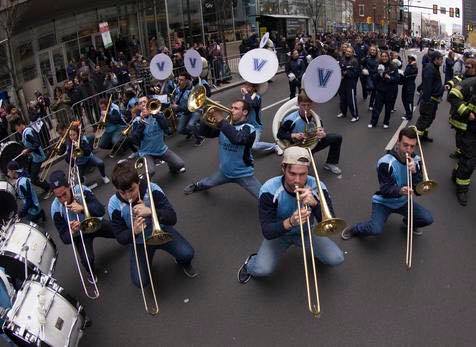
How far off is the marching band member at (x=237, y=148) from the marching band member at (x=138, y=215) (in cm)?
157

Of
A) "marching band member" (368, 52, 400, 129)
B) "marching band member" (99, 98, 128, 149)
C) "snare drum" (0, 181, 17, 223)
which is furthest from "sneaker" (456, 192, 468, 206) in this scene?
"marching band member" (99, 98, 128, 149)

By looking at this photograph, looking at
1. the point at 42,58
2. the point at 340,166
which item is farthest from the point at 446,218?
the point at 42,58

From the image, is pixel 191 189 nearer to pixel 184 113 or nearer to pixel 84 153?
pixel 84 153

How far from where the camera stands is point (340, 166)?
8.29m

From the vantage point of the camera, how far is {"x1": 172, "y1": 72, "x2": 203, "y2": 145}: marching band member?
34.2ft

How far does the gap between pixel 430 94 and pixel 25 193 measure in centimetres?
786

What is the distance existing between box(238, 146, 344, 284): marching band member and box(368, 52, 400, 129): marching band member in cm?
647

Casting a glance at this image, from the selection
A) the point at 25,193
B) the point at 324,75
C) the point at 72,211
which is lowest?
the point at 25,193

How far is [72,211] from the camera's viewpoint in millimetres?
4926

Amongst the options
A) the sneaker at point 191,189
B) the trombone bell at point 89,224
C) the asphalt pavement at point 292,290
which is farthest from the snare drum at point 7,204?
the sneaker at point 191,189

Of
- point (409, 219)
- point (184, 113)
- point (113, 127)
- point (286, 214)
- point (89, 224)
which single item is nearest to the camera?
point (286, 214)

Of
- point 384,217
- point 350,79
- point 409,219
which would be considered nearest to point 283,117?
point 384,217

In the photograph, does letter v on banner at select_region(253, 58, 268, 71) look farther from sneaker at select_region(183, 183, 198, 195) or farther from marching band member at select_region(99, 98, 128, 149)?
marching band member at select_region(99, 98, 128, 149)

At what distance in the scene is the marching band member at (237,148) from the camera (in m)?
6.03
